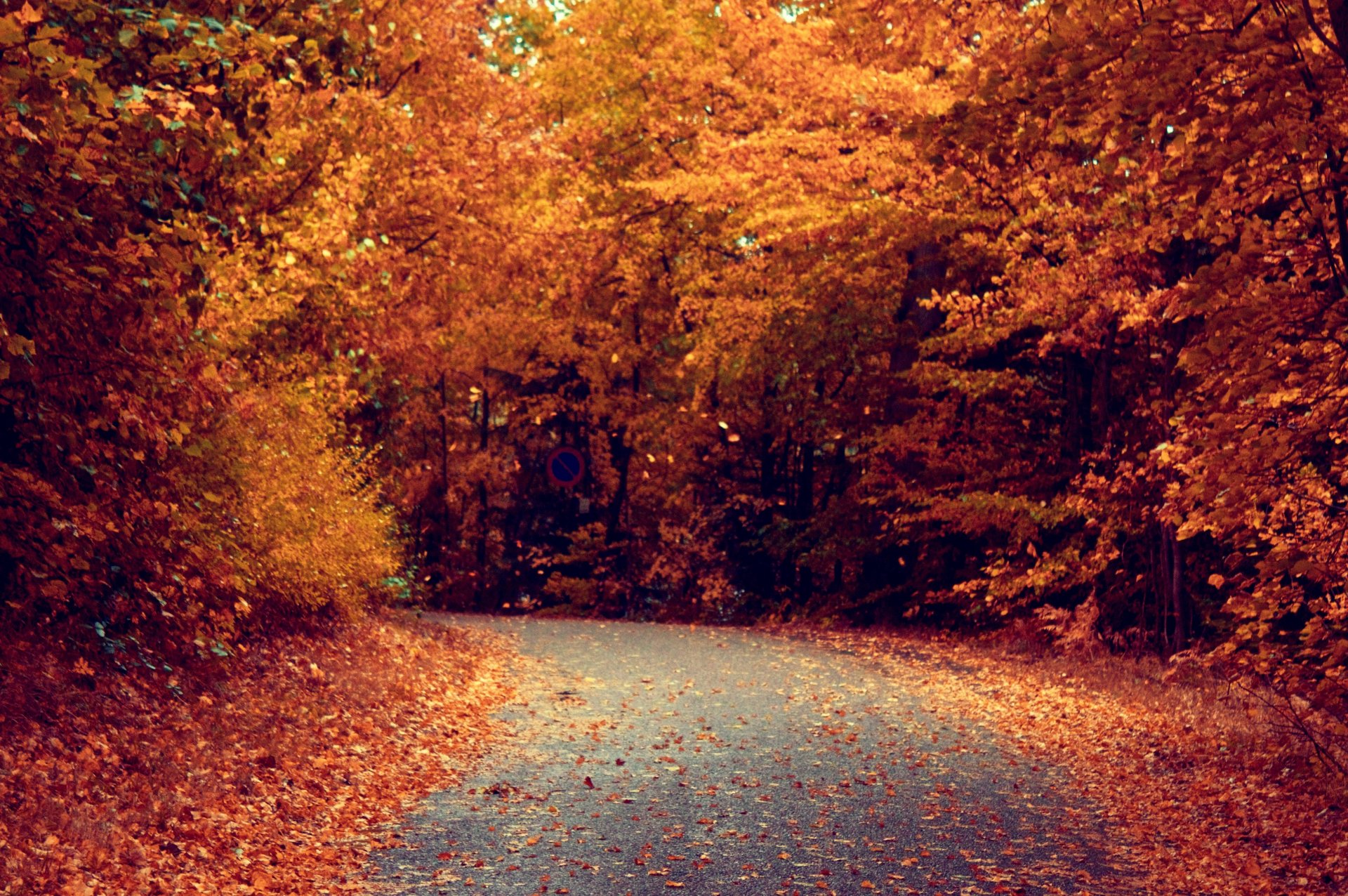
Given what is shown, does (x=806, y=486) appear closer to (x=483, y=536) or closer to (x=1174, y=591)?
(x=483, y=536)

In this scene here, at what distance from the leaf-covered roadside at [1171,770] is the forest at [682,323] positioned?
0.67 meters

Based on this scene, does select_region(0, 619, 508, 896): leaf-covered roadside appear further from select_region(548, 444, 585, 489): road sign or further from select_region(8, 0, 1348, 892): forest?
select_region(548, 444, 585, 489): road sign

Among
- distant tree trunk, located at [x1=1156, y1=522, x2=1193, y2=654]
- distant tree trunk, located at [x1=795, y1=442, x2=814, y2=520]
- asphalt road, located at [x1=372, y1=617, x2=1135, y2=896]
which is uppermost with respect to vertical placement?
distant tree trunk, located at [x1=795, y1=442, x2=814, y2=520]

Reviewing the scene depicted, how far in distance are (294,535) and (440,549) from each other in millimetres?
19775

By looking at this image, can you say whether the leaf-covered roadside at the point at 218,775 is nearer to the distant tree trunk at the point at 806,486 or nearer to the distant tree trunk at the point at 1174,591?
the distant tree trunk at the point at 1174,591

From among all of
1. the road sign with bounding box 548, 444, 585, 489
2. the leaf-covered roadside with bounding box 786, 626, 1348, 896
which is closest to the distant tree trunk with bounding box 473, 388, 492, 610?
the road sign with bounding box 548, 444, 585, 489

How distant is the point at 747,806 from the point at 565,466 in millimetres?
21988

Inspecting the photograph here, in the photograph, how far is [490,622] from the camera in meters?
23.6

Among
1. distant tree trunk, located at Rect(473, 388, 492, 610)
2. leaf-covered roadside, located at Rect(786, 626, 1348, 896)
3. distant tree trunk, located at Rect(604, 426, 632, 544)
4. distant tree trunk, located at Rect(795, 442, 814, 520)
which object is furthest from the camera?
distant tree trunk, located at Rect(473, 388, 492, 610)

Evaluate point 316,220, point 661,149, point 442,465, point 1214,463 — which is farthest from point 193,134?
point 442,465

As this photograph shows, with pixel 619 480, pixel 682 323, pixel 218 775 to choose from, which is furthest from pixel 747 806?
pixel 619 480

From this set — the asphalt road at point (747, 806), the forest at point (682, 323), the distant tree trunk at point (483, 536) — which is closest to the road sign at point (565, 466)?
the forest at point (682, 323)

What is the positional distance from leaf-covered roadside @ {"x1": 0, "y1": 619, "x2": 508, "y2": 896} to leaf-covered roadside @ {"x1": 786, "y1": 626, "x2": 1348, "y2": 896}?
4491 mm

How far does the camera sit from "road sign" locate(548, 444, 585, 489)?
30.3m
